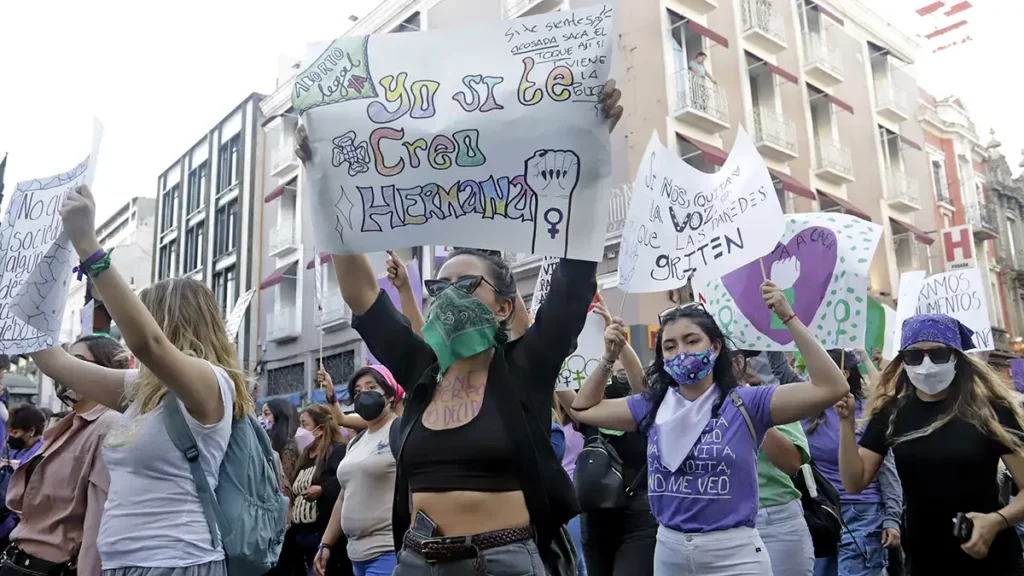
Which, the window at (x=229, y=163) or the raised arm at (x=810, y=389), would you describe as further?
the window at (x=229, y=163)

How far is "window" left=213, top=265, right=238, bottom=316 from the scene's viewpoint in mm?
30672

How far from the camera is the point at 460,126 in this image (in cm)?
279

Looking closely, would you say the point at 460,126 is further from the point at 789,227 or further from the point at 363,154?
the point at 789,227

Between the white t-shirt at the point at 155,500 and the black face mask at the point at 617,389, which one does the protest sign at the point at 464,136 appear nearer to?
the white t-shirt at the point at 155,500

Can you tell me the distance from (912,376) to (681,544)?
165 cm

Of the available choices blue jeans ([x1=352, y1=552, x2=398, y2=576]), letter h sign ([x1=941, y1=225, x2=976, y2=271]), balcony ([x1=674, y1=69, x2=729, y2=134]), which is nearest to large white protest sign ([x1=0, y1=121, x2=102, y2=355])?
blue jeans ([x1=352, y1=552, x2=398, y2=576])

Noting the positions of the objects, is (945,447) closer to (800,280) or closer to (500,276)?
(800,280)

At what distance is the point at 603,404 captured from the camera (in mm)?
4137

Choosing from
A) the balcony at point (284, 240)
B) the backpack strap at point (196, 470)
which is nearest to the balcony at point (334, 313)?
the balcony at point (284, 240)

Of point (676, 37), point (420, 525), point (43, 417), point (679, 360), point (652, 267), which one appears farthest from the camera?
point (676, 37)

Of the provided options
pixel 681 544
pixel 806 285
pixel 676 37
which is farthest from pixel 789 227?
pixel 676 37

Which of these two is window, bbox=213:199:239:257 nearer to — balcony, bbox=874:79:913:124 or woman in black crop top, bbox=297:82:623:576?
balcony, bbox=874:79:913:124

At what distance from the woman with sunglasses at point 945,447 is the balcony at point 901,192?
1957cm

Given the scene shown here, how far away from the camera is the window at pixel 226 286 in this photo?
30672mm
